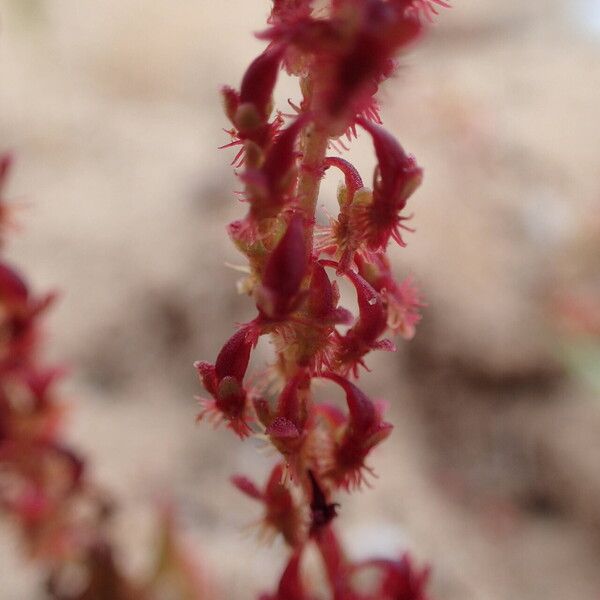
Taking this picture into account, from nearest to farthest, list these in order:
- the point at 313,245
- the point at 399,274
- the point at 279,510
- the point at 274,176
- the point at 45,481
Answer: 1. the point at 274,176
2. the point at 313,245
3. the point at 279,510
4. the point at 45,481
5. the point at 399,274

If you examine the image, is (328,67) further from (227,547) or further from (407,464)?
(407,464)

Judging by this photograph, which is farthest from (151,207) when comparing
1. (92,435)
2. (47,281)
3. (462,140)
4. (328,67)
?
(328,67)

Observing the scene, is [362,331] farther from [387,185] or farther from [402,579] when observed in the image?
[402,579]

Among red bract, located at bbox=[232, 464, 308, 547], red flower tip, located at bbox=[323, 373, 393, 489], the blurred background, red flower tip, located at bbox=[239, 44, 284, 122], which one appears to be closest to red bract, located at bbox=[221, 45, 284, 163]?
red flower tip, located at bbox=[239, 44, 284, 122]

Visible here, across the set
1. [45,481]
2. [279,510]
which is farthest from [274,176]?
[45,481]

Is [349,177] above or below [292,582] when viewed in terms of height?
above

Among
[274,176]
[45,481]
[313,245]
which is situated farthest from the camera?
Answer: [45,481]
